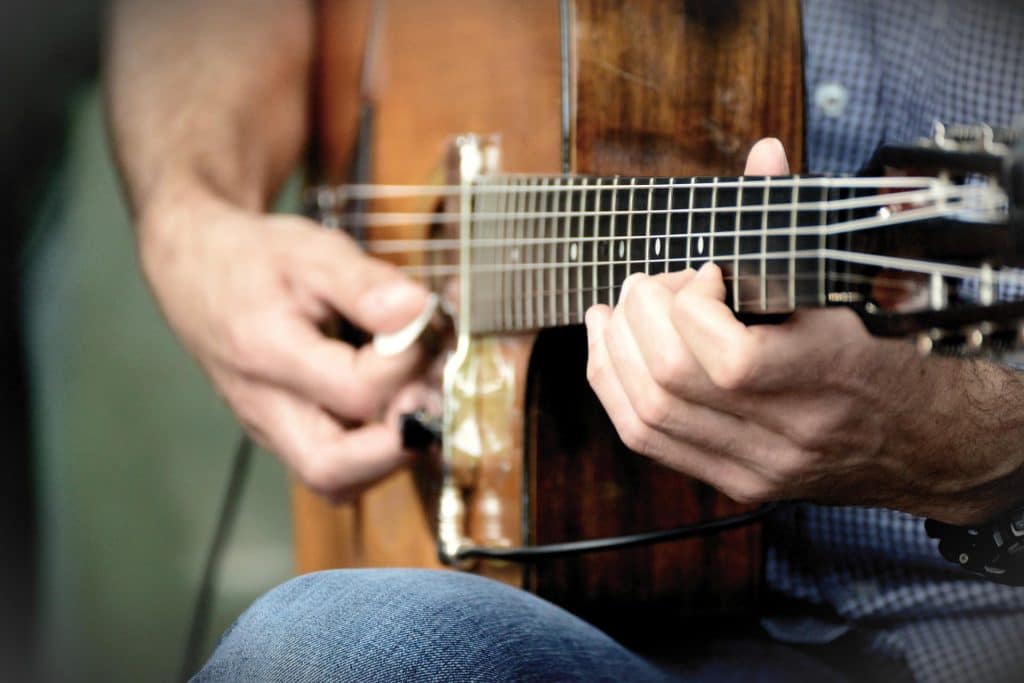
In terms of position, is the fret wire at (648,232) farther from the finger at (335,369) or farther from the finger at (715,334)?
the finger at (335,369)

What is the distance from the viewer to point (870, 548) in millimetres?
505

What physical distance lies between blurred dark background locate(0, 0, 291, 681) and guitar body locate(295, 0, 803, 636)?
633 millimetres

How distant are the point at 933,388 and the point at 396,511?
0.42 metres

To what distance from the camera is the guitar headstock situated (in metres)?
0.27

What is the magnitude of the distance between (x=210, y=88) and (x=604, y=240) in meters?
0.54

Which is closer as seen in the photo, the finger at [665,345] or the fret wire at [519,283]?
the finger at [665,345]

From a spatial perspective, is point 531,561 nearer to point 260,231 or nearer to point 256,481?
point 260,231

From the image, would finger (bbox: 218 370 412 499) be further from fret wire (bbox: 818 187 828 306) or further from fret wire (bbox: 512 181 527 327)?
fret wire (bbox: 818 187 828 306)

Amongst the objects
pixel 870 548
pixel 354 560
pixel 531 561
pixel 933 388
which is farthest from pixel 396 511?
pixel 933 388

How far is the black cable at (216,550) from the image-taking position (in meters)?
1.00

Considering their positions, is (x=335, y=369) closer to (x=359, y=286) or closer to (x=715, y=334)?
(x=359, y=286)

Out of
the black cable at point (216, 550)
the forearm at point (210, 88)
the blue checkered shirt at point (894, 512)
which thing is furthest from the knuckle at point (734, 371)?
the black cable at point (216, 550)

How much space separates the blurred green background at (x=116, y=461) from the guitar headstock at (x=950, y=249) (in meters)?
0.93

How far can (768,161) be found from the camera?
328mm
